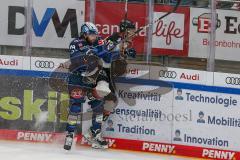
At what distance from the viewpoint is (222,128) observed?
27.5 ft

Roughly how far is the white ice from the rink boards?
140mm

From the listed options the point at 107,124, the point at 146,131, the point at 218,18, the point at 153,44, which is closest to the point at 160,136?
the point at 146,131

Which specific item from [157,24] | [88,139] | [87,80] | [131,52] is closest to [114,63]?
[131,52]

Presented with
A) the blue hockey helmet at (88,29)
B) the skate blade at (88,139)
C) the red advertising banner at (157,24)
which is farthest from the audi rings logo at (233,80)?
the skate blade at (88,139)

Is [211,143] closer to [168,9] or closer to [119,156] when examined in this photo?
[119,156]

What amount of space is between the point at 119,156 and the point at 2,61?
2.00 m

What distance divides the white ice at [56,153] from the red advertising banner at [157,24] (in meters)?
1.43

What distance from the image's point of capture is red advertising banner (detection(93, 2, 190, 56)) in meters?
8.85

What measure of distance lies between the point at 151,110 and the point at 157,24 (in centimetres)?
118

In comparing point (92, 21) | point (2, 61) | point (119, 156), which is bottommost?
point (119, 156)

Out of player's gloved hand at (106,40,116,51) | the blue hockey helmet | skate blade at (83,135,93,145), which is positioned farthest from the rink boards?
the blue hockey helmet

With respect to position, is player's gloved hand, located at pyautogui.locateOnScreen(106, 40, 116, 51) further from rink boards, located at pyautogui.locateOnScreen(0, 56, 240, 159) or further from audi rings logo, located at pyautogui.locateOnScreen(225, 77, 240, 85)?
audi rings logo, located at pyautogui.locateOnScreen(225, 77, 240, 85)

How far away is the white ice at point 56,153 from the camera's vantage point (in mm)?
7926

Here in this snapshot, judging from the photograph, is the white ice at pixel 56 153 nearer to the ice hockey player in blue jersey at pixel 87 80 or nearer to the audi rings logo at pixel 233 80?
the ice hockey player in blue jersey at pixel 87 80
